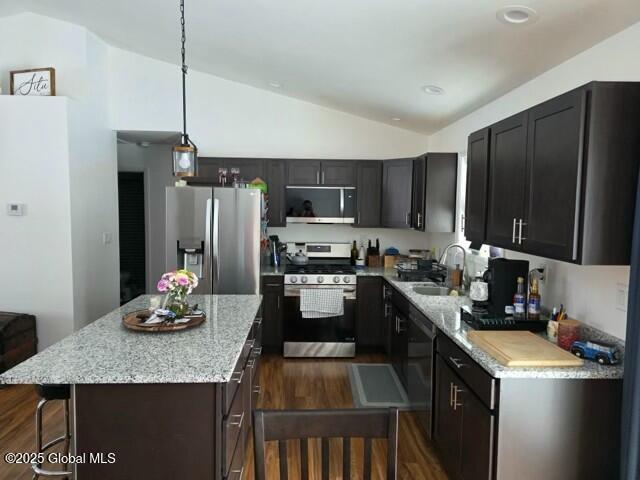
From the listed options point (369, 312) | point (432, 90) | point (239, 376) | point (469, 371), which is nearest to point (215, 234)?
point (369, 312)

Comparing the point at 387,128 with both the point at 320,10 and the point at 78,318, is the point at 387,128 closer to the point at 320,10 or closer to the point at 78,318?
the point at 320,10

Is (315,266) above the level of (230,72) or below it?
below

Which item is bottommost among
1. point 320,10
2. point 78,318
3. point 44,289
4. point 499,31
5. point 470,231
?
point 78,318

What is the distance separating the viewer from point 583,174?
1.72 m

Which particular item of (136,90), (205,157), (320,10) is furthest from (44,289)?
(320,10)

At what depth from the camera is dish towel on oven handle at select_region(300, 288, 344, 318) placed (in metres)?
4.23

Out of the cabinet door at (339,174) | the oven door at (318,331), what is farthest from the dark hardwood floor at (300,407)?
the cabinet door at (339,174)

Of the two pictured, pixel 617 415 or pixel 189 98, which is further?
pixel 189 98

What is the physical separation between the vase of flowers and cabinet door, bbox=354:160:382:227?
2.72 metres

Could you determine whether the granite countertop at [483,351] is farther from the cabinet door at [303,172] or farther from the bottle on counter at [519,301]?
the cabinet door at [303,172]

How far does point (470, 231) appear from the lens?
290cm

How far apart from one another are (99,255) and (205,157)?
1569 millimetres

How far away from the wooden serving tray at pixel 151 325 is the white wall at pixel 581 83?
209cm

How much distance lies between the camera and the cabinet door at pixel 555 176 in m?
1.74
